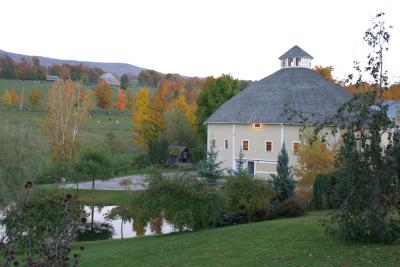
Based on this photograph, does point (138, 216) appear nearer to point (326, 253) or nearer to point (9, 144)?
point (326, 253)

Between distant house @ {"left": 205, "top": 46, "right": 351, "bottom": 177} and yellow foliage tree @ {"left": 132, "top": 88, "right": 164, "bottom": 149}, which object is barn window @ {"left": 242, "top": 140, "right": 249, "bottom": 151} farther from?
yellow foliage tree @ {"left": 132, "top": 88, "right": 164, "bottom": 149}

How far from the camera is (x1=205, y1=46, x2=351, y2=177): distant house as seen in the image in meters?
43.6

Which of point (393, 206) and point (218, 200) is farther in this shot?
point (218, 200)

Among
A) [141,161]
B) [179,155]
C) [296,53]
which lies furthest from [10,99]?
[296,53]

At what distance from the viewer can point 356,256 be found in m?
12.5

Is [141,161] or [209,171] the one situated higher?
[209,171]

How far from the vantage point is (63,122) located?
162 ft

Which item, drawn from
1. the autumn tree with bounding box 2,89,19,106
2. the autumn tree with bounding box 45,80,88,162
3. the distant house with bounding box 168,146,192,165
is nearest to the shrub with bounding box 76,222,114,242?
the autumn tree with bounding box 45,80,88,162

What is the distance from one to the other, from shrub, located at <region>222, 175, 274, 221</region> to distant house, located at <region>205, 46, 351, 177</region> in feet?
63.7

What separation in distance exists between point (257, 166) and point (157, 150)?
14768mm

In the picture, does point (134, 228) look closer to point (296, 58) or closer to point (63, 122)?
point (63, 122)

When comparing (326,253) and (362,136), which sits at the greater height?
(362,136)

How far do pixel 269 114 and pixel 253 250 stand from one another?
99.9 ft

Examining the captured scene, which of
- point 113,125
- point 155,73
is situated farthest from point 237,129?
point 155,73
